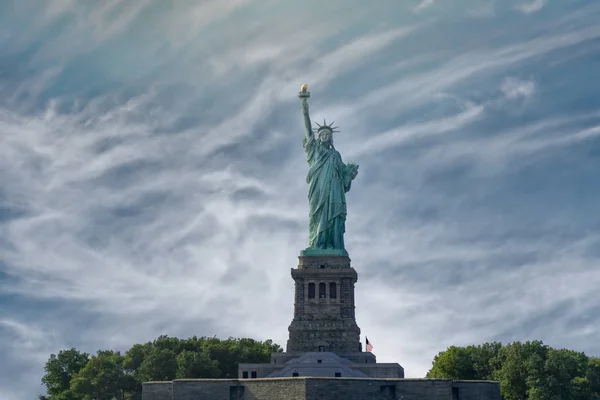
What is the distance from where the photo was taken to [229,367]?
2881 inches

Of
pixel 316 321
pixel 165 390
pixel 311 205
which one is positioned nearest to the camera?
pixel 165 390

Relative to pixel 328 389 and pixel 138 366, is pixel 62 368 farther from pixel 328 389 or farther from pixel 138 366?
pixel 328 389

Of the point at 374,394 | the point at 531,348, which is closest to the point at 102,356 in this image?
the point at 374,394

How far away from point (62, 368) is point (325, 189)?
26091 millimetres

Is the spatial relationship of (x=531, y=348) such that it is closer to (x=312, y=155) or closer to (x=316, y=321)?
(x=316, y=321)

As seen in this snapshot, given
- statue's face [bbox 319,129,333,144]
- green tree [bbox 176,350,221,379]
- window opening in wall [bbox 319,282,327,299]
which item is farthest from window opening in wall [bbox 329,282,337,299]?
green tree [bbox 176,350,221,379]

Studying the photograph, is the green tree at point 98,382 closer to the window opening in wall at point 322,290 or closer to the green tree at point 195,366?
the green tree at point 195,366

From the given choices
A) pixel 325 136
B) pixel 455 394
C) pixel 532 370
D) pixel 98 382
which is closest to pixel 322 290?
pixel 325 136

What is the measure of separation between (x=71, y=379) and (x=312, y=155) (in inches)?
1020

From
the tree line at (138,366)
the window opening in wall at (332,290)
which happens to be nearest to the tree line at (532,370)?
the window opening in wall at (332,290)

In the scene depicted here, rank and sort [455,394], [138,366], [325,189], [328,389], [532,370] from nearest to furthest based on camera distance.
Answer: [328,389], [455,394], [532,370], [325,189], [138,366]

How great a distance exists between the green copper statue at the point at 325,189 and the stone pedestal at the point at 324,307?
1255mm

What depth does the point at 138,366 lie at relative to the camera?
2817 inches

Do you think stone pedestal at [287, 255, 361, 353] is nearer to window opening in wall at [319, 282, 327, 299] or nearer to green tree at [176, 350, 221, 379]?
window opening in wall at [319, 282, 327, 299]
